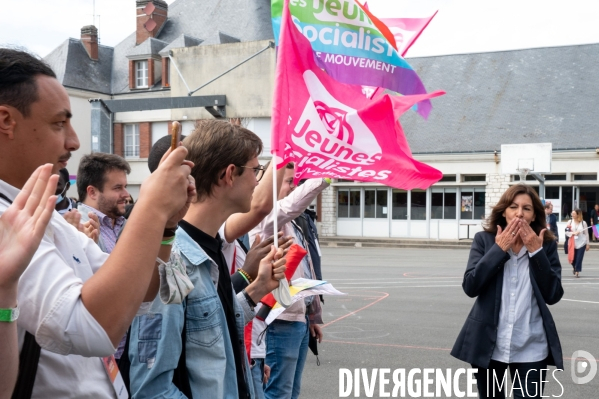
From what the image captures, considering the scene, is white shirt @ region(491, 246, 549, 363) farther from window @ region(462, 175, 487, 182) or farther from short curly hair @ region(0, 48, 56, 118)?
window @ region(462, 175, 487, 182)

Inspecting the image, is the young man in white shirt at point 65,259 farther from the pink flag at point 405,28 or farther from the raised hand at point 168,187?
the pink flag at point 405,28

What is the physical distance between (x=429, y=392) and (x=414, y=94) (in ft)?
11.3

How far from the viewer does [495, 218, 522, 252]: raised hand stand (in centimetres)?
491

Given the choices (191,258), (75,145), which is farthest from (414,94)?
(75,145)

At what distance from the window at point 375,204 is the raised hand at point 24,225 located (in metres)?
34.3

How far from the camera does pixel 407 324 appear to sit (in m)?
10.5

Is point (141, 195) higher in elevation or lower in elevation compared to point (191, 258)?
higher

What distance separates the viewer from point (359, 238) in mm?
34656

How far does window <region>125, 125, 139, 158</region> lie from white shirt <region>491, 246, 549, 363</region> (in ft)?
117

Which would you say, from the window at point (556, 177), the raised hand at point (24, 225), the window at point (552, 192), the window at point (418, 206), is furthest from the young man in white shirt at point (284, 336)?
the window at point (418, 206)

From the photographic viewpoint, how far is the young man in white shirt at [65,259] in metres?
1.56

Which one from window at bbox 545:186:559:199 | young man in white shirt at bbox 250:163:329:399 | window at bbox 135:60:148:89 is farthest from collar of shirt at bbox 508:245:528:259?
window at bbox 135:60:148:89

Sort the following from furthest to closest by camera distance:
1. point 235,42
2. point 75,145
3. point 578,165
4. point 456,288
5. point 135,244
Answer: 1. point 235,42
2. point 578,165
3. point 456,288
4. point 75,145
5. point 135,244

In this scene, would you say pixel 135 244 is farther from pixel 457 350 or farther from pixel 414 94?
pixel 457 350
